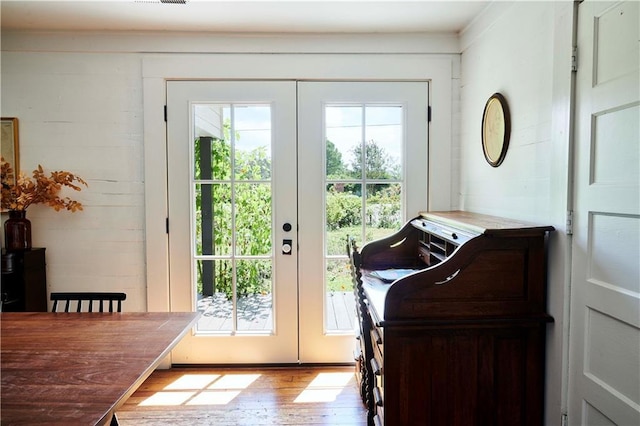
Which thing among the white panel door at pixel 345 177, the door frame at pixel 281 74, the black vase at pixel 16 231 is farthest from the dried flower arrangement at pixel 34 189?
the white panel door at pixel 345 177

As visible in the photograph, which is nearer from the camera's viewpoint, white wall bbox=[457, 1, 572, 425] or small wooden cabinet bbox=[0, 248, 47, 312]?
white wall bbox=[457, 1, 572, 425]

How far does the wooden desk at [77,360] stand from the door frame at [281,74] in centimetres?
110

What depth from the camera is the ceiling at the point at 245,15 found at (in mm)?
2104

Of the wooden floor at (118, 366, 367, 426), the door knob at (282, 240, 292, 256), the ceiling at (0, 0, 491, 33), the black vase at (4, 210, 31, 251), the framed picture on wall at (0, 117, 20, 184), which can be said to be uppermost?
the ceiling at (0, 0, 491, 33)

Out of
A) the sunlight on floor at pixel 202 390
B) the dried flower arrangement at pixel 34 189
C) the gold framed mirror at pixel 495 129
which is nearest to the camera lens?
the gold framed mirror at pixel 495 129

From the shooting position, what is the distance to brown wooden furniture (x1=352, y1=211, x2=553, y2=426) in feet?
4.83

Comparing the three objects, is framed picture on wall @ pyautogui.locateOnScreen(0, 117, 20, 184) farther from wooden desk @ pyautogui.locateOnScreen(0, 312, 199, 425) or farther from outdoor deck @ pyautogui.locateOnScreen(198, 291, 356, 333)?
outdoor deck @ pyautogui.locateOnScreen(198, 291, 356, 333)

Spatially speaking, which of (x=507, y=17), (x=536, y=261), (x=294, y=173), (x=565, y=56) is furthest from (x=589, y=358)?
(x=294, y=173)

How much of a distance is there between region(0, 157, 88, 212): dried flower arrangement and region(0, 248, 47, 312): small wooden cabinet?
305 millimetres

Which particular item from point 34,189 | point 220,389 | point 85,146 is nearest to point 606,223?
point 220,389

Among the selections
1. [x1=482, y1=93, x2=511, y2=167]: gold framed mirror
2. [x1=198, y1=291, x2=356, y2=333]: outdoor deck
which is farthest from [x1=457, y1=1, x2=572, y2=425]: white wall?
[x1=198, y1=291, x2=356, y2=333]: outdoor deck

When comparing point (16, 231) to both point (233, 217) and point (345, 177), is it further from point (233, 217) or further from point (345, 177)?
point (345, 177)

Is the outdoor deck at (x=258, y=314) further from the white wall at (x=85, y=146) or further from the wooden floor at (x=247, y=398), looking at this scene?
the white wall at (x=85, y=146)

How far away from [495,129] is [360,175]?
885mm
